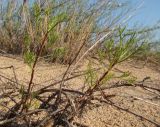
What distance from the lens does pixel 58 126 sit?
1.72 meters

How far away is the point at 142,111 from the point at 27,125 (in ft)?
2.97

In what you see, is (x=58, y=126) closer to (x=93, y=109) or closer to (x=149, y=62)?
(x=93, y=109)

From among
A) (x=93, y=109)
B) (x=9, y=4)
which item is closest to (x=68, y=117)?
(x=93, y=109)

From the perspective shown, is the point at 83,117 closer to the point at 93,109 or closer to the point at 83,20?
the point at 93,109

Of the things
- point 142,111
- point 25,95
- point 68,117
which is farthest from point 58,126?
point 142,111

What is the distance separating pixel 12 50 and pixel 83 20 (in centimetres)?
75

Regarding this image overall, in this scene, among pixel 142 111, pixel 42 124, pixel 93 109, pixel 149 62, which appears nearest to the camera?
pixel 42 124

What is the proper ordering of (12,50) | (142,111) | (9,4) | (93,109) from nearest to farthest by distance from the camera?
(93,109) < (142,111) < (12,50) < (9,4)

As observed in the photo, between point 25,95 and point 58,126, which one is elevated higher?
point 25,95

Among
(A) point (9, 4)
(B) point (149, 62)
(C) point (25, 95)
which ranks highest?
(A) point (9, 4)

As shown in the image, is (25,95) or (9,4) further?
(9,4)

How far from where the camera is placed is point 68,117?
167 cm

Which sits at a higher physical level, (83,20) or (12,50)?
(83,20)

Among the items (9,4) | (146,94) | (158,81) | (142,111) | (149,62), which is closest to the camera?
(142,111)
